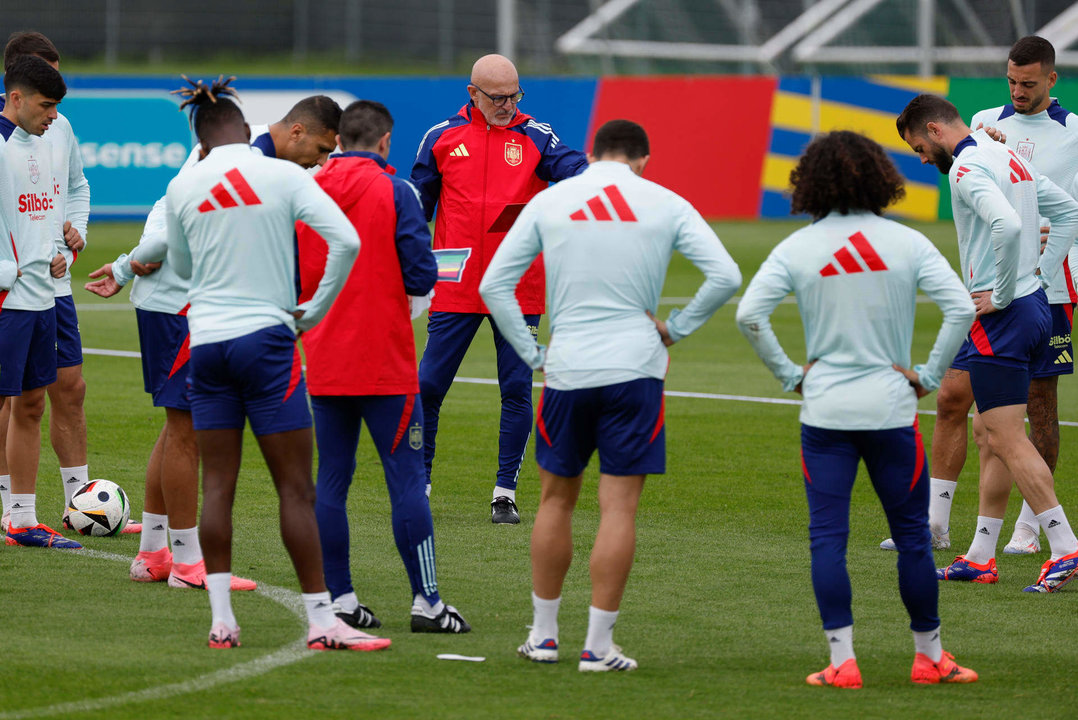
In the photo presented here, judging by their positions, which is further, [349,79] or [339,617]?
[349,79]

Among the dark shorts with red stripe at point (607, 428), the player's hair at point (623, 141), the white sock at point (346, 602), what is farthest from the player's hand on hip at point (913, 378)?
the white sock at point (346, 602)

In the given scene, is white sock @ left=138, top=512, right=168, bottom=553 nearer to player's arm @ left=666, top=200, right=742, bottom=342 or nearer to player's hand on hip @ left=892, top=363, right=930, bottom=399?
player's arm @ left=666, top=200, right=742, bottom=342

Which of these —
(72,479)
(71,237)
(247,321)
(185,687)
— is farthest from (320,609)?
(71,237)

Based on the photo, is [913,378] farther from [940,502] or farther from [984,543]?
[940,502]

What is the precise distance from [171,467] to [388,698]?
1901 millimetres

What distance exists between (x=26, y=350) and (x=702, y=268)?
353 centimetres

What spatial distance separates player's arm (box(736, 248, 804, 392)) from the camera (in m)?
5.09

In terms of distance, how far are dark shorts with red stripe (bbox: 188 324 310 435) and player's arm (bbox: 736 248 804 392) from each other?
1.60 metres

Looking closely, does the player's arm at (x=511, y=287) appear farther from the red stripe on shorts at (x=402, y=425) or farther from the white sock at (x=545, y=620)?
the white sock at (x=545, y=620)

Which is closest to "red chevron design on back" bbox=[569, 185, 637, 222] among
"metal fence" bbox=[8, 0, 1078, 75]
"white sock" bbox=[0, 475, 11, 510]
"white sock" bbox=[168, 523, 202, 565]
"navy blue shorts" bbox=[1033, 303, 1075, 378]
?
"white sock" bbox=[168, 523, 202, 565]

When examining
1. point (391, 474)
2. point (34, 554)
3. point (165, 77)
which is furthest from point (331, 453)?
point (165, 77)

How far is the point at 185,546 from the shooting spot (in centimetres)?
651

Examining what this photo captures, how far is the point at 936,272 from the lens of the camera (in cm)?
508

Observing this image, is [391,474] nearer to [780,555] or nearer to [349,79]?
[780,555]
